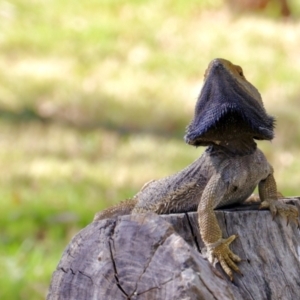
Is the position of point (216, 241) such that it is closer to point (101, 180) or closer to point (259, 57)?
point (101, 180)

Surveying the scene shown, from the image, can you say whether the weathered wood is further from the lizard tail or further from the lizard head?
the lizard tail

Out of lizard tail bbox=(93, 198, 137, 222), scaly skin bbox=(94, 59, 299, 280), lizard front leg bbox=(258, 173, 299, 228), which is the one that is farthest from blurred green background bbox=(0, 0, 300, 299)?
lizard front leg bbox=(258, 173, 299, 228)

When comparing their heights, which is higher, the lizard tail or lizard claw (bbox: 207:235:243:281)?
the lizard tail

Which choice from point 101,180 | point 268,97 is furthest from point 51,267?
point 268,97

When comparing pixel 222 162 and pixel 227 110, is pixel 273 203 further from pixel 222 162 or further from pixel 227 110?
pixel 227 110

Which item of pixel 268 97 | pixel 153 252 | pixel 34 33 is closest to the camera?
pixel 153 252

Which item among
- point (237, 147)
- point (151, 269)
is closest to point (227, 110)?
point (237, 147)
